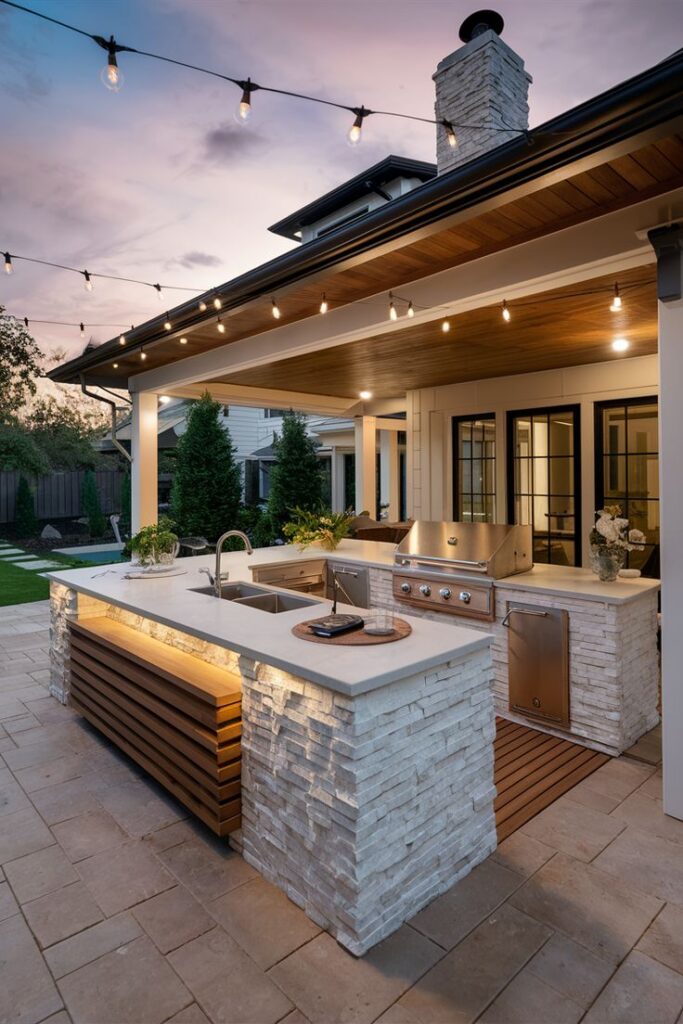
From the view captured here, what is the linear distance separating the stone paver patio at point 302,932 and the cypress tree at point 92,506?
11.4 meters

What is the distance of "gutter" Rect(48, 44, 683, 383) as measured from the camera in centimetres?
203

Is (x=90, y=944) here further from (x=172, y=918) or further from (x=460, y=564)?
(x=460, y=564)

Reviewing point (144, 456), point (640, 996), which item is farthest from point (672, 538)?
point (144, 456)

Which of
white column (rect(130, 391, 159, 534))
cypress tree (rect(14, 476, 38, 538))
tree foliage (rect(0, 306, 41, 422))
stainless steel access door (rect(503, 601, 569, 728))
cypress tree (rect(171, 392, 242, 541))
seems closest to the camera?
stainless steel access door (rect(503, 601, 569, 728))

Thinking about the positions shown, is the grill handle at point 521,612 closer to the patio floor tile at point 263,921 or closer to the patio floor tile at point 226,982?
the patio floor tile at point 263,921

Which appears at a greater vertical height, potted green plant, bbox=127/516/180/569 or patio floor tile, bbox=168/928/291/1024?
potted green plant, bbox=127/516/180/569

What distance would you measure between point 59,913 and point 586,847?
2068 mm

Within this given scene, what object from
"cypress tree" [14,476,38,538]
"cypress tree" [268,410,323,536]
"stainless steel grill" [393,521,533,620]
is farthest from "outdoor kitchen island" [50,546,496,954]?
"cypress tree" [14,476,38,538]

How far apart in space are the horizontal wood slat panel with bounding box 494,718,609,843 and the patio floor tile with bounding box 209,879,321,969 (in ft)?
3.21

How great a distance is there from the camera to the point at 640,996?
1771 mm

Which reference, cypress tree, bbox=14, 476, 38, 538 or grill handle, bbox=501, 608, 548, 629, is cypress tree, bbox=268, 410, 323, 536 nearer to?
cypress tree, bbox=14, 476, 38, 538

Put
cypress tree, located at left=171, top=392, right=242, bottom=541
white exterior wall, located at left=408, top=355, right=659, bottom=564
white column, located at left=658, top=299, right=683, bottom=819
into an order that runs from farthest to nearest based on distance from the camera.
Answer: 1. cypress tree, located at left=171, top=392, right=242, bottom=541
2. white exterior wall, located at left=408, top=355, right=659, bottom=564
3. white column, located at left=658, top=299, right=683, bottom=819

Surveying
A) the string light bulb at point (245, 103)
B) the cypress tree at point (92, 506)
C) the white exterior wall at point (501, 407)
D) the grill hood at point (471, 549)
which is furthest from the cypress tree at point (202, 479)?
the string light bulb at point (245, 103)

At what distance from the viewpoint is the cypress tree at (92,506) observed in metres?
13.6
